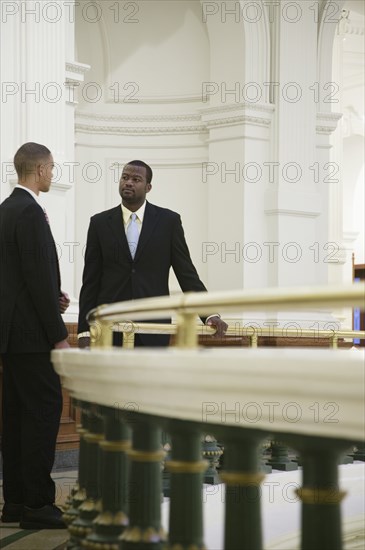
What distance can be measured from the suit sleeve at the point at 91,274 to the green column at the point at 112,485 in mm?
2204

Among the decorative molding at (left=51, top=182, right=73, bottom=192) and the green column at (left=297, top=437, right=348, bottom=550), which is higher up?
the decorative molding at (left=51, top=182, right=73, bottom=192)

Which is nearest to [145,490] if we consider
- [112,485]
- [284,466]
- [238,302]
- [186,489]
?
[186,489]

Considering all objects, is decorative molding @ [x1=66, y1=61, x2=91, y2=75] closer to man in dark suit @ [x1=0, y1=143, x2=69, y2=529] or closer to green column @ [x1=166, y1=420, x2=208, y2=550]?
man in dark suit @ [x1=0, y1=143, x2=69, y2=529]

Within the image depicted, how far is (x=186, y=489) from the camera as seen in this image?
2.39 m

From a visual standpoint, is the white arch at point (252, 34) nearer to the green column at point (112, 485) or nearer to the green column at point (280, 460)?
the green column at point (280, 460)

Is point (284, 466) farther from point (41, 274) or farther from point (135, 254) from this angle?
point (41, 274)

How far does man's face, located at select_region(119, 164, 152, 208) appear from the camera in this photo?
16.4 ft

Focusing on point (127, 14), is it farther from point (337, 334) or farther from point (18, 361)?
point (18, 361)

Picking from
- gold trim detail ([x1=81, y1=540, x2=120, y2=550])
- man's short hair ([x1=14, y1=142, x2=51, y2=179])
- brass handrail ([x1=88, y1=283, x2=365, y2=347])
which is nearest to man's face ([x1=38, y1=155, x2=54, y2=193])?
man's short hair ([x1=14, y1=142, x2=51, y2=179])

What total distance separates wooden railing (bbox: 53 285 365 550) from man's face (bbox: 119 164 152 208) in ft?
7.30

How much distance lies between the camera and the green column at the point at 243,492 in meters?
2.25

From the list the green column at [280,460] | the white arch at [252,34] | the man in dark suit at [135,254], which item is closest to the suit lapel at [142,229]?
the man in dark suit at [135,254]

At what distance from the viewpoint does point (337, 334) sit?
6.54m

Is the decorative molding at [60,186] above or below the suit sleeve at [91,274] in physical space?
above
